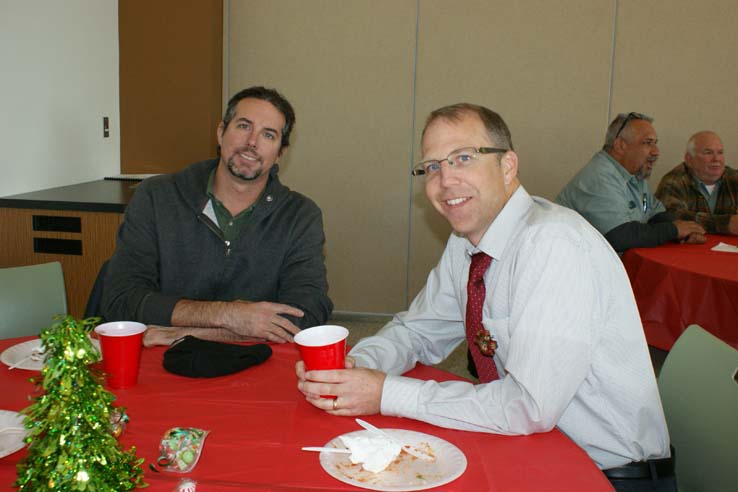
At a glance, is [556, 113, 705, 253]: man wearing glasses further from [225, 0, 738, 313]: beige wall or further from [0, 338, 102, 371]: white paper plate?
[0, 338, 102, 371]: white paper plate

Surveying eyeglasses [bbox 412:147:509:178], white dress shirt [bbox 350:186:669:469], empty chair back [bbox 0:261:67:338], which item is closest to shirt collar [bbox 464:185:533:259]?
white dress shirt [bbox 350:186:669:469]

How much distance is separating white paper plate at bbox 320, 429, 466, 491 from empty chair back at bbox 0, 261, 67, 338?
1.39 meters

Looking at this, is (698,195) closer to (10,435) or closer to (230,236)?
(230,236)

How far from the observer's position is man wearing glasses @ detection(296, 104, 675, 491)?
1.30 metres

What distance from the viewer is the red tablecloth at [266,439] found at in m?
1.06

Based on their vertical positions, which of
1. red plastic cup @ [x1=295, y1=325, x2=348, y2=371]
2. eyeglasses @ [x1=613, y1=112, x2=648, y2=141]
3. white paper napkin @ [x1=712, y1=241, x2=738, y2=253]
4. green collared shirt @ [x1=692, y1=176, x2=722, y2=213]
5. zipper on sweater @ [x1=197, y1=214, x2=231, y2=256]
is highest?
eyeglasses @ [x1=613, y1=112, x2=648, y2=141]

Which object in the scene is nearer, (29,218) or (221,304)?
(221,304)

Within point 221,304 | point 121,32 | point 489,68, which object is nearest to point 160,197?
point 221,304

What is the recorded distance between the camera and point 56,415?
2.80ft

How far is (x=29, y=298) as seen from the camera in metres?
2.14

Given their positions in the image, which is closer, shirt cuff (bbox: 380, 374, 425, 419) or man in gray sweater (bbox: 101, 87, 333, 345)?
shirt cuff (bbox: 380, 374, 425, 419)

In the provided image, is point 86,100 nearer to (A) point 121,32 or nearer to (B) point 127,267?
(A) point 121,32

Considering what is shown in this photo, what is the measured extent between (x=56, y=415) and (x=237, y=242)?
1.51 meters

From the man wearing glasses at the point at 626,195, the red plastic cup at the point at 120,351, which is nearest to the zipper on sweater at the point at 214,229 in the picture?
the red plastic cup at the point at 120,351
